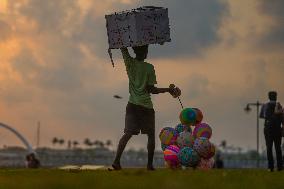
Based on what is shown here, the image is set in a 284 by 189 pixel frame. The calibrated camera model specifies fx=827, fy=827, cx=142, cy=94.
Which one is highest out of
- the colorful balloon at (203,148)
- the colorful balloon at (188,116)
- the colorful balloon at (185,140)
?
the colorful balloon at (188,116)

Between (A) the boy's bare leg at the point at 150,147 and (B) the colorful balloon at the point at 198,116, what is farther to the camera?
(B) the colorful balloon at the point at 198,116

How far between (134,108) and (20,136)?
106630 millimetres

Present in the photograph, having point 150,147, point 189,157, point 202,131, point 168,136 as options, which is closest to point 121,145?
point 150,147

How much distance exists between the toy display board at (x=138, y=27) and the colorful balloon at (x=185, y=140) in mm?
3207

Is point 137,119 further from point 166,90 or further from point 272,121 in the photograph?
point 272,121

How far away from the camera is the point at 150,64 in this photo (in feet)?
46.5

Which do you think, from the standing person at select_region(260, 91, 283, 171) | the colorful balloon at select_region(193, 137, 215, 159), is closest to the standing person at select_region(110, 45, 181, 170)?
the colorful balloon at select_region(193, 137, 215, 159)

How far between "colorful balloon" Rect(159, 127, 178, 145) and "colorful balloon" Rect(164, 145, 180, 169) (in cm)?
A: 46

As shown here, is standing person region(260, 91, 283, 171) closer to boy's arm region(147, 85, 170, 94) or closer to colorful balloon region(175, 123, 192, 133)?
colorful balloon region(175, 123, 192, 133)

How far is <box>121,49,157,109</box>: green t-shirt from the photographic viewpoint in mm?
14031

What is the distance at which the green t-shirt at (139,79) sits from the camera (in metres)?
14.0

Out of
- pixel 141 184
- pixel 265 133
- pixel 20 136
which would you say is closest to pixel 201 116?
pixel 265 133

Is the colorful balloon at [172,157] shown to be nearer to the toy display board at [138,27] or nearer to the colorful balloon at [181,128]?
the colorful balloon at [181,128]

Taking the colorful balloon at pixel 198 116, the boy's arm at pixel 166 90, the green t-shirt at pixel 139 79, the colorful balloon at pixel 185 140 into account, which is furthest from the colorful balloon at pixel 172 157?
the green t-shirt at pixel 139 79
